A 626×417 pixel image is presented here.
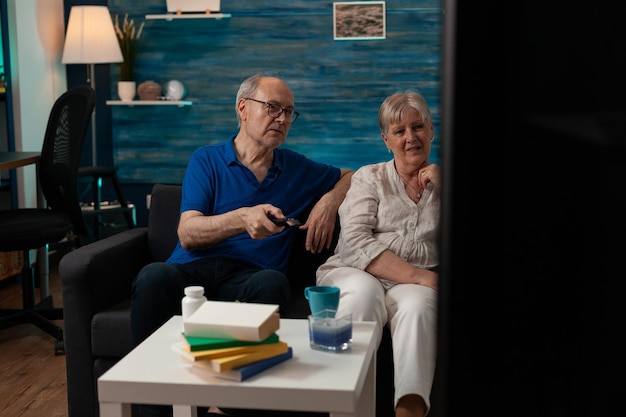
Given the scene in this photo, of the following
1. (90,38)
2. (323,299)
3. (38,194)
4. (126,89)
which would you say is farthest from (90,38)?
(323,299)

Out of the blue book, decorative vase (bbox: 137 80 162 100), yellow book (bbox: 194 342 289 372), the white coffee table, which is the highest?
decorative vase (bbox: 137 80 162 100)

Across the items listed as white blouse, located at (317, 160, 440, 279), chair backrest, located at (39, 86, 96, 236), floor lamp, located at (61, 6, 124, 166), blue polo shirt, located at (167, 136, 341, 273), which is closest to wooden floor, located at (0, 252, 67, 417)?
chair backrest, located at (39, 86, 96, 236)

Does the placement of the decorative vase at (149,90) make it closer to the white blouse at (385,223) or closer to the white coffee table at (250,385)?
the white blouse at (385,223)

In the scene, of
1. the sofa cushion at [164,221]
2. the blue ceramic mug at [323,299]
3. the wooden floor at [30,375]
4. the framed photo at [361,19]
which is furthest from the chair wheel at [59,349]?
the framed photo at [361,19]

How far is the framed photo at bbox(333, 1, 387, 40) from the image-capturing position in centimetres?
541

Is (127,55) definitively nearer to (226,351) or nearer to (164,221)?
(164,221)

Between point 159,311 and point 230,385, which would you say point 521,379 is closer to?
point 230,385

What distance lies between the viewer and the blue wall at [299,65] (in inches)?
213

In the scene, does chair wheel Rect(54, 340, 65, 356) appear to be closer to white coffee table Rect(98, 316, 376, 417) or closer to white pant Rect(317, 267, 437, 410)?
white pant Rect(317, 267, 437, 410)

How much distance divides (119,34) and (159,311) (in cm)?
334

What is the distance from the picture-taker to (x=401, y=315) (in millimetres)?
2377

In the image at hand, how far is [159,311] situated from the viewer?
2479 mm

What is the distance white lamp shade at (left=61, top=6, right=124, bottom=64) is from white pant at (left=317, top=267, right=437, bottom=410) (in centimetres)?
310

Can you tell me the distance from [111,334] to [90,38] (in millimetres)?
3005
